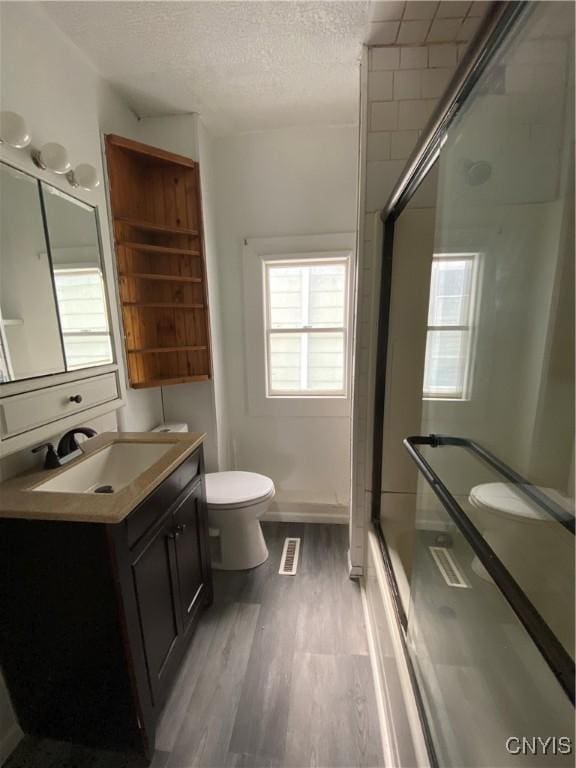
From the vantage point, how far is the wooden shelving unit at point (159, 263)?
1703 millimetres

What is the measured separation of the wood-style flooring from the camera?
1.07 meters

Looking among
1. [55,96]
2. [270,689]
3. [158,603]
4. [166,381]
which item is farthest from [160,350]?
[270,689]

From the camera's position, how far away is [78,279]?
137 cm

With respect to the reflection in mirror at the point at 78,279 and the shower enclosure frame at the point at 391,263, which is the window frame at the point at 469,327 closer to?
the shower enclosure frame at the point at 391,263

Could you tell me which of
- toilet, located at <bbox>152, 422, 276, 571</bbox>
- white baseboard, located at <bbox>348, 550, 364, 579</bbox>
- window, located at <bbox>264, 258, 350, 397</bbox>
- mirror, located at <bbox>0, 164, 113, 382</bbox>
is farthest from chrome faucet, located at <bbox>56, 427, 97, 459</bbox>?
white baseboard, located at <bbox>348, 550, 364, 579</bbox>

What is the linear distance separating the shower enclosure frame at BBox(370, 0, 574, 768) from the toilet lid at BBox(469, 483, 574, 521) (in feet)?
0.90

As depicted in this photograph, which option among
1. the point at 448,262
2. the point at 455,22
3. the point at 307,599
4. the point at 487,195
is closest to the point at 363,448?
the point at 307,599

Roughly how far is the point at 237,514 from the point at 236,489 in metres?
0.14

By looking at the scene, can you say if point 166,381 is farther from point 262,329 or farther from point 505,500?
point 505,500

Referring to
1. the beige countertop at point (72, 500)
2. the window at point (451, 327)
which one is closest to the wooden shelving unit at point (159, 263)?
the beige countertop at point (72, 500)

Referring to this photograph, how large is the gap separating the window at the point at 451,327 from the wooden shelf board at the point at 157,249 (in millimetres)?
1331

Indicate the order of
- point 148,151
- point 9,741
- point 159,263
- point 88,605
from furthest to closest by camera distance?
point 159,263 → point 148,151 → point 9,741 → point 88,605

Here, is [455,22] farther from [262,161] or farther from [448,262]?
[262,161]

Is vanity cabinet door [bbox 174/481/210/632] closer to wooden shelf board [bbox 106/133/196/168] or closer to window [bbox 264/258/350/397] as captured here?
window [bbox 264/258/350/397]
